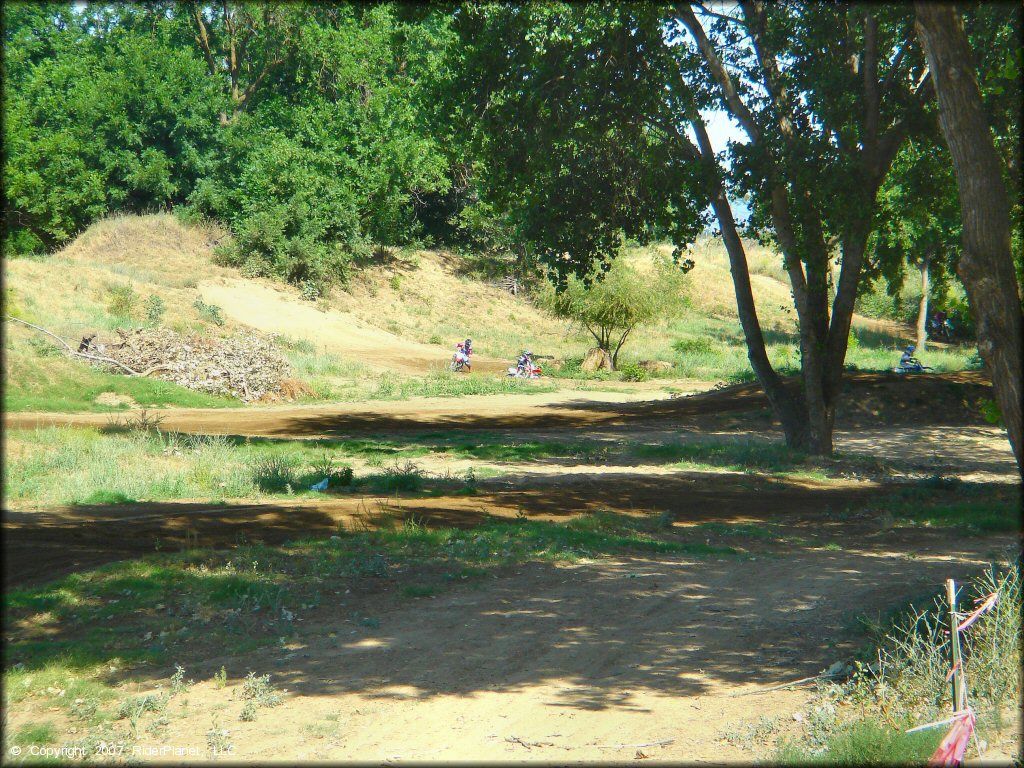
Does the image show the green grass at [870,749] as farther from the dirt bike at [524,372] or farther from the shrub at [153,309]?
the shrub at [153,309]

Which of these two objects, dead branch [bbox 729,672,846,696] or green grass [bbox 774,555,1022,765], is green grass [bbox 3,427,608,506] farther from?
green grass [bbox 774,555,1022,765]

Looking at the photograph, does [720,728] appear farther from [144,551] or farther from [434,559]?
[144,551]

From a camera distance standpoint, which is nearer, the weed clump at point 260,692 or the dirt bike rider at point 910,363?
the weed clump at point 260,692

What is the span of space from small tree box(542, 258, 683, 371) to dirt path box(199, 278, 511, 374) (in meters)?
4.19

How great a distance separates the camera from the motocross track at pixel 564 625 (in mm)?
5477

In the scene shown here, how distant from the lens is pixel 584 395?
102ft

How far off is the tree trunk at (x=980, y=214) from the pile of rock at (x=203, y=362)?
23280mm

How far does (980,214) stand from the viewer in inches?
243

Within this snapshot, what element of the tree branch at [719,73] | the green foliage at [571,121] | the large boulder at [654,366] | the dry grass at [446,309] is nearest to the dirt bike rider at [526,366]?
the large boulder at [654,366]

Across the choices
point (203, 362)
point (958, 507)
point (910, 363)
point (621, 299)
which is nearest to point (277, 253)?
point (203, 362)

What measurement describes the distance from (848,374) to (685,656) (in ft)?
67.3

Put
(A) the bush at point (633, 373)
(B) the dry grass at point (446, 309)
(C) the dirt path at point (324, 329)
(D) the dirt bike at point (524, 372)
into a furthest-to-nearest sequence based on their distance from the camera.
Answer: (B) the dry grass at point (446, 309) → (C) the dirt path at point (324, 329) → (A) the bush at point (633, 373) → (D) the dirt bike at point (524, 372)

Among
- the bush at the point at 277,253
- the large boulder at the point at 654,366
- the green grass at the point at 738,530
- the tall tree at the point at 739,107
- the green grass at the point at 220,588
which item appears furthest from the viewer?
the bush at the point at 277,253

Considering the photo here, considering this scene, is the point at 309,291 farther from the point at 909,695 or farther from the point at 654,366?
the point at 909,695
